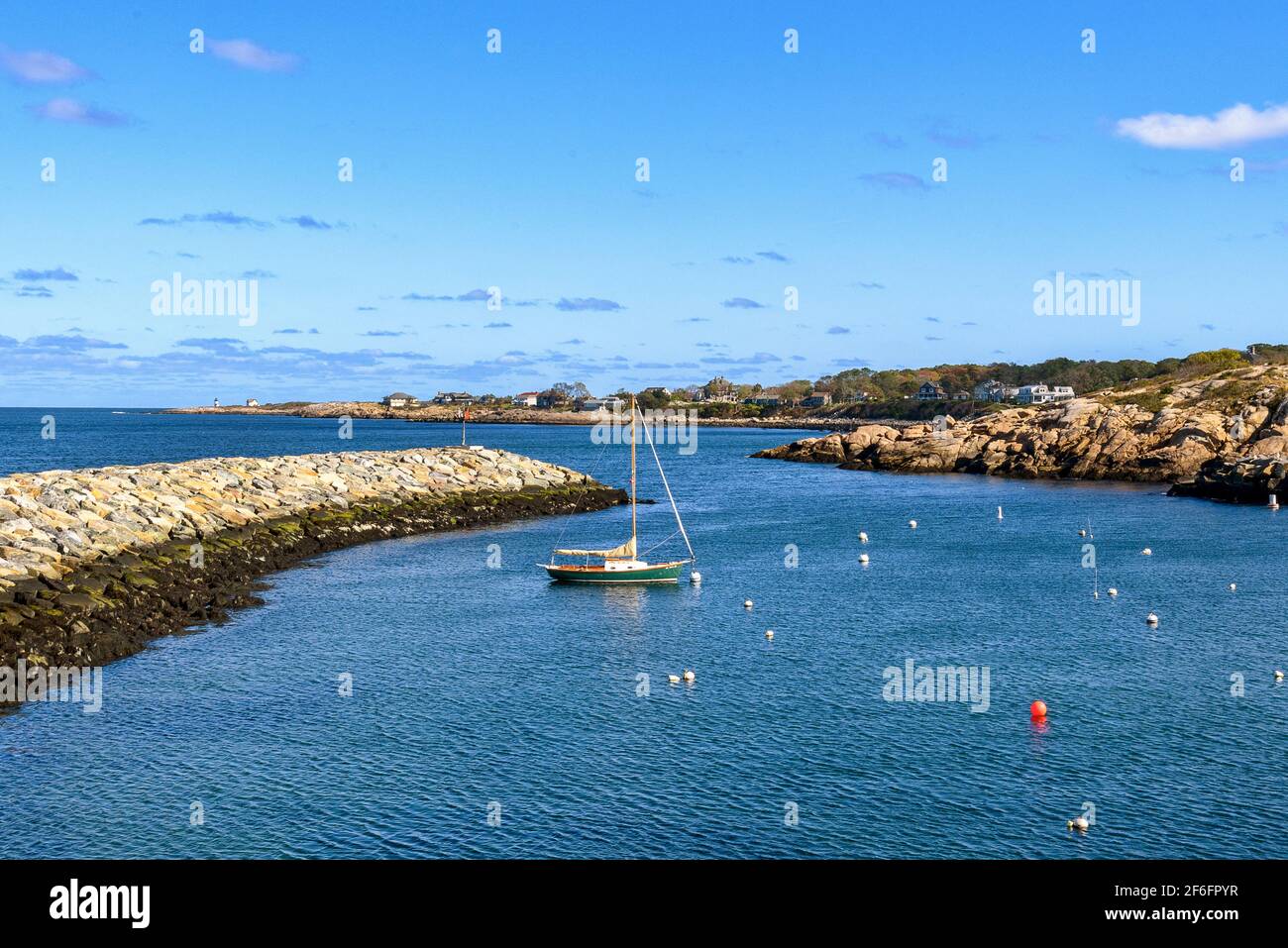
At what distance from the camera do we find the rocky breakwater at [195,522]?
41.3 m

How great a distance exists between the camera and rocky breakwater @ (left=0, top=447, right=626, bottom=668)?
136 feet

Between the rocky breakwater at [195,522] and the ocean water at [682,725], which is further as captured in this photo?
the rocky breakwater at [195,522]

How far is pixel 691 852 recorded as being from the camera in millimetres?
23797

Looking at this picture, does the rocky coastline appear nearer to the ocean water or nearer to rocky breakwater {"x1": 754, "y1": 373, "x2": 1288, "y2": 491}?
rocky breakwater {"x1": 754, "y1": 373, "x2": 1288, "y2": 491}

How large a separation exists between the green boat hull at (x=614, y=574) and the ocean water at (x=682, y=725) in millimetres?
970

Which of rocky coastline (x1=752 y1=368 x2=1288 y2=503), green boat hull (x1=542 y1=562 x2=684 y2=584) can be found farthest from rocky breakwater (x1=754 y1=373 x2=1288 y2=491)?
green boat hull (x1=542 y1=562 x2=684 y2=584)

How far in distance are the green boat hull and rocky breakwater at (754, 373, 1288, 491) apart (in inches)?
2620

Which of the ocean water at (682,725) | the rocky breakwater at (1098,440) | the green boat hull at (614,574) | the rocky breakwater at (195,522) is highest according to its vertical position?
the rocky breakwater at (1098,440)

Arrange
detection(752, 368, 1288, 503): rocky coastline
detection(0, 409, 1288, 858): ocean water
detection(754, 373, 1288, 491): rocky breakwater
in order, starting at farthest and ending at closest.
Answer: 1. detection(754, 373, 1288, 491): rocky breakwater
2. detection(752, 368, 1288, 503): rocky coastline
3. detection(0, 409, 1288, 858): ocean water

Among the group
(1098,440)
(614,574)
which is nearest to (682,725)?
(614,574)

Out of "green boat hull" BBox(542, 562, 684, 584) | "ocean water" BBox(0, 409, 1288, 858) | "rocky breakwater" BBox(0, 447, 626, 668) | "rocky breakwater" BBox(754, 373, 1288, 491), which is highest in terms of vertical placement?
"rocky breakwater" BBox(754, 373, 1288, 491)

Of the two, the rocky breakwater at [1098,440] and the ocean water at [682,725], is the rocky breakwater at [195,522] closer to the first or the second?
the ocean water at [682,725]

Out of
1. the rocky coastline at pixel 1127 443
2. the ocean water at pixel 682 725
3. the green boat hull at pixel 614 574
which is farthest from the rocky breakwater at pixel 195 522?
the rocky coastline at pixel 1127 443
